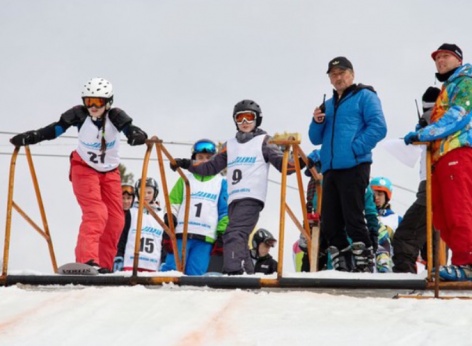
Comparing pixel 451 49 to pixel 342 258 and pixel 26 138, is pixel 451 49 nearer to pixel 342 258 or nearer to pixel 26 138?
pixel 342 258

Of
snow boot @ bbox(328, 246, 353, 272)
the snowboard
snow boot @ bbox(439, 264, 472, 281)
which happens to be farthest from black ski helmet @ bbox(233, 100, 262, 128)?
snow boot @ bbox(439, 264, 472, 281)

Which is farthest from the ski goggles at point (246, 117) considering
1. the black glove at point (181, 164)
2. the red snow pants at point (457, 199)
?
the red snow pants at point (457, 199)

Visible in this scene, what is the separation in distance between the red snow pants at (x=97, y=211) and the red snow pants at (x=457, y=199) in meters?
3.52

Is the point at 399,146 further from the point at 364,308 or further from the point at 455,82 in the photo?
the point at 364,308

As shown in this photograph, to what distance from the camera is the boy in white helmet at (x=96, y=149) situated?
9.73m

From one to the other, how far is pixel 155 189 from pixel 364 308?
6.55 meters

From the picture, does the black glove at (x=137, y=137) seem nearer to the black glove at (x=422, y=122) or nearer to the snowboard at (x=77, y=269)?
the snowboard at (x=77, y=269)

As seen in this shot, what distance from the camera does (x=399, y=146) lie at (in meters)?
9.70

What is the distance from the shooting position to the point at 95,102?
9922mm

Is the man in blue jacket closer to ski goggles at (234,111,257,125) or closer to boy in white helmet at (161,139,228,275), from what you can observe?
ski goggles at (234,111,257,125)

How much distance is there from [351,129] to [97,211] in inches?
108

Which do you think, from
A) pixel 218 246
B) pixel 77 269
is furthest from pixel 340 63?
pixel 77 269

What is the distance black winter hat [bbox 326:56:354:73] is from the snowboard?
3.07 meters

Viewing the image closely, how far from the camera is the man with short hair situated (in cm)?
784
